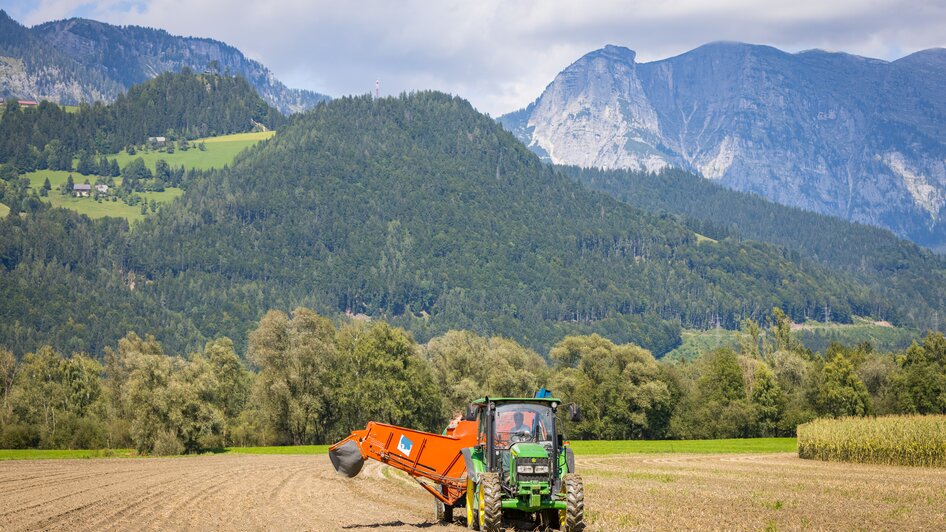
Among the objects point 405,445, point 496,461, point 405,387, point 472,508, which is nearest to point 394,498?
point 405,445

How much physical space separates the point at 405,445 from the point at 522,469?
6782mm

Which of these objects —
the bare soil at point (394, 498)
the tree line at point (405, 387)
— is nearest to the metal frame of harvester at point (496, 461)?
the bare soil at point (394, 498)

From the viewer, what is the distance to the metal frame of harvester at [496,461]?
29812 millimetres

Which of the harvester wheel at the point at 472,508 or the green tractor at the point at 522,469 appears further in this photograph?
the harvester wheel at the point at 472,508

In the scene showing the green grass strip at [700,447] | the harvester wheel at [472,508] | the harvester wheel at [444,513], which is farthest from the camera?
the green grass strip at [700,447]

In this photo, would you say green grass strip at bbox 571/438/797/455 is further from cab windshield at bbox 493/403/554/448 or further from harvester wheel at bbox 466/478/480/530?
cab windshield at bbox 493/403/554/448

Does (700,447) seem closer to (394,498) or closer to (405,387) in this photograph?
(405,387)

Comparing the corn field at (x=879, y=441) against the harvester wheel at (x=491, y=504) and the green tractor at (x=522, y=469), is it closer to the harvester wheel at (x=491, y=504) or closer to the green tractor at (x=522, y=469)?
the green tractor at (x=522, y=469)

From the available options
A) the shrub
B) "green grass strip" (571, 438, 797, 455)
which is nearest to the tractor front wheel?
"green grass strip" (571, 438, 797, 455)

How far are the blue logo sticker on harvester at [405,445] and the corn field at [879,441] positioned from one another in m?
40.2

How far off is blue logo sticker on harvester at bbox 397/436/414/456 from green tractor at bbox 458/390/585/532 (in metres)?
2.71

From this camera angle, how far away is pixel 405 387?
11438cm

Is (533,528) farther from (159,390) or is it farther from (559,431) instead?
(159,390)

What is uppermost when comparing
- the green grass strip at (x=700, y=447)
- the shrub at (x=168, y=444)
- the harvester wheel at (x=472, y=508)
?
the harvester wheel at (x=472, y=508)
